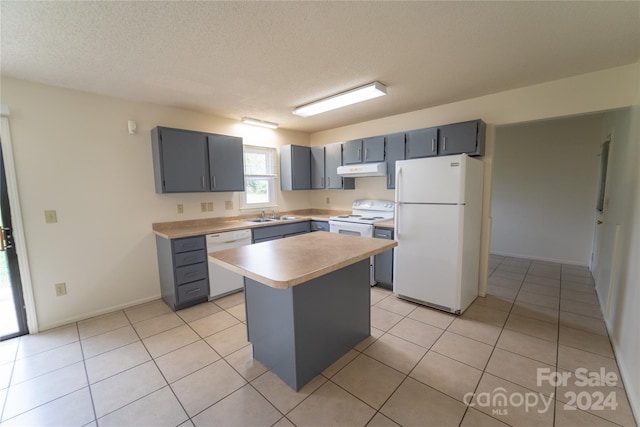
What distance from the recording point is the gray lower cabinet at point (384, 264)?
10.9ft

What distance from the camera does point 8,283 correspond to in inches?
96.0

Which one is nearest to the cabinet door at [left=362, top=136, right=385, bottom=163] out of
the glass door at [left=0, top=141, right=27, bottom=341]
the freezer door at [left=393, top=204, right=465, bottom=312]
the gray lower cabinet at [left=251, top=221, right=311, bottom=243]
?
the freezer door at [left=393, top=204, right=465, bottom=312]

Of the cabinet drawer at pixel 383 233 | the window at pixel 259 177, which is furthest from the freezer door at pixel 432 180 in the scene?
the window at pixel 259 177

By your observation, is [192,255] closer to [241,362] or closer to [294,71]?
[241,362]

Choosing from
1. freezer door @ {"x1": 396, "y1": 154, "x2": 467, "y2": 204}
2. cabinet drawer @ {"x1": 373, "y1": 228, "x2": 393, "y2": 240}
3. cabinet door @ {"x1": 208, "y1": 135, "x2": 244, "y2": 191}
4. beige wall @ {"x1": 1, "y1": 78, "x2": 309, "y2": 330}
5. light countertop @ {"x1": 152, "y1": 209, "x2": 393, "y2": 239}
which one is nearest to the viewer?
beige wall @ {"x1": 1, "y1": 78, "x2": 309, "y2": 330}

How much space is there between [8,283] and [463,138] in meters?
4.89

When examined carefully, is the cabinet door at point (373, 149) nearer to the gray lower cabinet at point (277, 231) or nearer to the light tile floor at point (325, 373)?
the gray lower cabinet at point (277, 231)

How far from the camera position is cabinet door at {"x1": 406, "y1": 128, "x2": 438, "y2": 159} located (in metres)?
3.18

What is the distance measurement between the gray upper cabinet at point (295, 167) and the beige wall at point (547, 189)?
3.33 m

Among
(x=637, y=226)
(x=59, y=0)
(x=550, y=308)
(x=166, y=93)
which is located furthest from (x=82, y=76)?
(x=550, y=308)

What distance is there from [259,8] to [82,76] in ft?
6.51

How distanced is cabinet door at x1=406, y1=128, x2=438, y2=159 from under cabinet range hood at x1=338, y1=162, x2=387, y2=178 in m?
0.38

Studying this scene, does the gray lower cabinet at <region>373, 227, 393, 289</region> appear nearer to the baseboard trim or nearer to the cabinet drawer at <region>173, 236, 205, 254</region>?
the cabinet drawer at <region>173, 236, 205, 254</region>

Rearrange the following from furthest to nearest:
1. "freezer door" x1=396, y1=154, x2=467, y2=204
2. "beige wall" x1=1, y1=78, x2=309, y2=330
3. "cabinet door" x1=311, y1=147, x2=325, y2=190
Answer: "cabinet door" x1=311, y1=147, x2=325, y2=190 < "freezer door" x1=396, y1=154, x2=467, y2=204 < "beige wall" x1=1, y1=78, x2=309, y2=330
